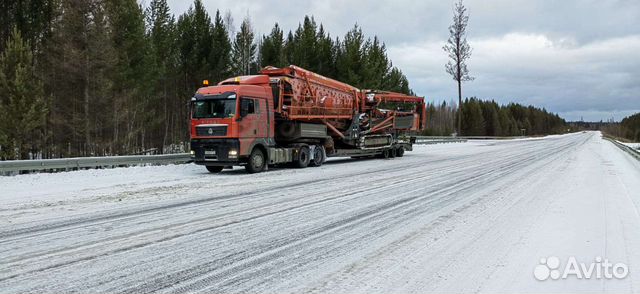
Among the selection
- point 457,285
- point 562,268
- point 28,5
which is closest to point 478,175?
point 562,268

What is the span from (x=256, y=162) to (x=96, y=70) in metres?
14.0

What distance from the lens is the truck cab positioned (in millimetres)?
13891

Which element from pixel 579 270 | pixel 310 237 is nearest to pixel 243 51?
pixel 310 237

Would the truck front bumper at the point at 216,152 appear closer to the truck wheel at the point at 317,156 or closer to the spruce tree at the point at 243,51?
the truck wheel at the point at 317,156

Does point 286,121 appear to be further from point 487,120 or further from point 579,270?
point 487,120

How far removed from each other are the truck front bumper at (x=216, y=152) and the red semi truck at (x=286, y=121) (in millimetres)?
31

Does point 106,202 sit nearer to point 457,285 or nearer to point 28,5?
point 457,285

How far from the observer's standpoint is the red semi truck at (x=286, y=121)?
14.1m

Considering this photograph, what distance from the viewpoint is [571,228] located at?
6.08 meters

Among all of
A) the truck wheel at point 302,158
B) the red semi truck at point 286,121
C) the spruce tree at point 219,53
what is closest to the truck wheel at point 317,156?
the red semi truck at point 286,121

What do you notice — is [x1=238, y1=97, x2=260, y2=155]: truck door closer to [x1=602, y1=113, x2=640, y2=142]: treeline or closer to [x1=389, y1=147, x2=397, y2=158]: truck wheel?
[x1=389, y1=147, x2=397, y2=158]: truck wheel

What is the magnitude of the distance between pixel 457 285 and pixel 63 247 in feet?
14.0

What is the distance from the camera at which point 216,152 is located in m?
14.0

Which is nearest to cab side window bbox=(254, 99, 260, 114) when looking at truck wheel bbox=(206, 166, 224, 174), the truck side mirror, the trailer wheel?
the truck side mirror
